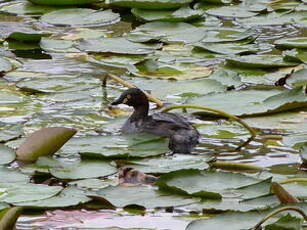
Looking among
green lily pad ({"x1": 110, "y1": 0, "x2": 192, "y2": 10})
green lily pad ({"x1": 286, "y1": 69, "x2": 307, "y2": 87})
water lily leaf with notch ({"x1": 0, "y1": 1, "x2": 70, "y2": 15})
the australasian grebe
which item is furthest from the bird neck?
water lily leaf with notch ({"x1": 0, "y1": 1, "x2": 70, "y2": 15})

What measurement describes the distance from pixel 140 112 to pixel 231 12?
9.20 feet

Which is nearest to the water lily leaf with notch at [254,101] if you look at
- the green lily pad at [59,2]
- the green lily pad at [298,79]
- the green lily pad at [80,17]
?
the green lily pad at [298,79]

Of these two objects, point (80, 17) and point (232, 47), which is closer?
point (232, 47)

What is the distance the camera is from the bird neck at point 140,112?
5.34 meters

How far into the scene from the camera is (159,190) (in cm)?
439

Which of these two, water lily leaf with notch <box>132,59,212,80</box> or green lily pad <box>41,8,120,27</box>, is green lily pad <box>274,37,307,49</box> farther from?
green lily pad <box>41,8,120,27</box>

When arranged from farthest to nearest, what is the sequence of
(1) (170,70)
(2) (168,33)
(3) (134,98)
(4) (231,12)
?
1. (4) (231,12)
2. (2) (168,33)
3. (1) (170,70)
4. (3) (134,98)

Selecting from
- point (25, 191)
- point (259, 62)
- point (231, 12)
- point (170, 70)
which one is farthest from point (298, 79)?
point (25, 191)

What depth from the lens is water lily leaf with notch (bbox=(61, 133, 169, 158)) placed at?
484 cm

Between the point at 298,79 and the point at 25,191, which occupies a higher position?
the point at 25,191

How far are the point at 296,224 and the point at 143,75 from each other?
2.70m

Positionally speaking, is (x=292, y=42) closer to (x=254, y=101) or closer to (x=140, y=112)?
(x=254, y=101)

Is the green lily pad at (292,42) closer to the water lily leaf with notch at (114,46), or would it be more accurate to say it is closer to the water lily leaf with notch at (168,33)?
the water lily leaf with notch at (168,33)

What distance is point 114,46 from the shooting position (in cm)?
708
